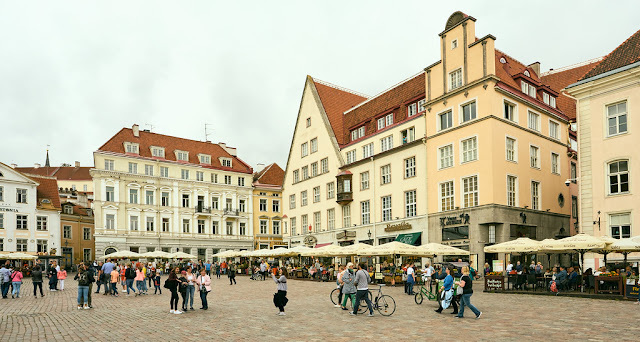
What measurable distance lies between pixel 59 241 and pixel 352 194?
3606 centimetres

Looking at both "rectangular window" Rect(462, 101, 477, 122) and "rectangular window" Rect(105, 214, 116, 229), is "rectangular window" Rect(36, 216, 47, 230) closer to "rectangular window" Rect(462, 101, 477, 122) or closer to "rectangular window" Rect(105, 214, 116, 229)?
"rectangular window" Rect(105, 214, 116, 229)

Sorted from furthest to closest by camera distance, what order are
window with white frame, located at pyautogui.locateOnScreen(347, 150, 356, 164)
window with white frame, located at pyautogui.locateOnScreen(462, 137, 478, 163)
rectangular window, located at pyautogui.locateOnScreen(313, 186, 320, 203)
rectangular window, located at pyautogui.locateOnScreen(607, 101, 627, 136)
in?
rectangular window, located at pyautogui.locateOnScreen(313, 186, 320, 203), window with white frame, located at pyautogui.locateOnScreen(347, 150, 356, 164), window with white frame, located at pyautogui.locateOnScreen(462, 137, 478, 163), rectangular window, located at pyautogui.locateOnScreen(607, 101, 627, 136)

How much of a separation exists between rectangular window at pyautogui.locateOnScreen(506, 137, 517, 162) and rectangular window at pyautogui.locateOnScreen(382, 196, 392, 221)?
1181cm

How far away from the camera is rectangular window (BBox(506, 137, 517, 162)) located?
37469mm

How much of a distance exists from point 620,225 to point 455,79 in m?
16.7

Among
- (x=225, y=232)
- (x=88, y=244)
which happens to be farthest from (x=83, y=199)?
(x=225, y=232)

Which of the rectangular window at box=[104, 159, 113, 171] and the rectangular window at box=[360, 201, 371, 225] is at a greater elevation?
the rectangular window at box=[104, 159, 113, 171]

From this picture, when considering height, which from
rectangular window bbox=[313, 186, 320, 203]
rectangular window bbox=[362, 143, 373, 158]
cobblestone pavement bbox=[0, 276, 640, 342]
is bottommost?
cobblestone pavement bbox=[0, 276, 640, 342]

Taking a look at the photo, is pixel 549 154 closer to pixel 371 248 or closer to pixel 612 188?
pixel 612 188

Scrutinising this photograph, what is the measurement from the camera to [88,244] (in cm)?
6925

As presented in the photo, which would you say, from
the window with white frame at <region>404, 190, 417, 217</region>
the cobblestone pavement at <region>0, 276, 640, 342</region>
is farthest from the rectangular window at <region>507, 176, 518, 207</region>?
the cobblestone pavement at <region>0, 276, 640, 342</region>

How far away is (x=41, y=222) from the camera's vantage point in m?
60.9

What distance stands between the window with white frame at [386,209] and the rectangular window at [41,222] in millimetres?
40142

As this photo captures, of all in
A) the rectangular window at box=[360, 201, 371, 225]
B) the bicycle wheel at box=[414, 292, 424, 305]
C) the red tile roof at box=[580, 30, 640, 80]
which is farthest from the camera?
the rectangular window at box=[360, 201, 371, 225]
